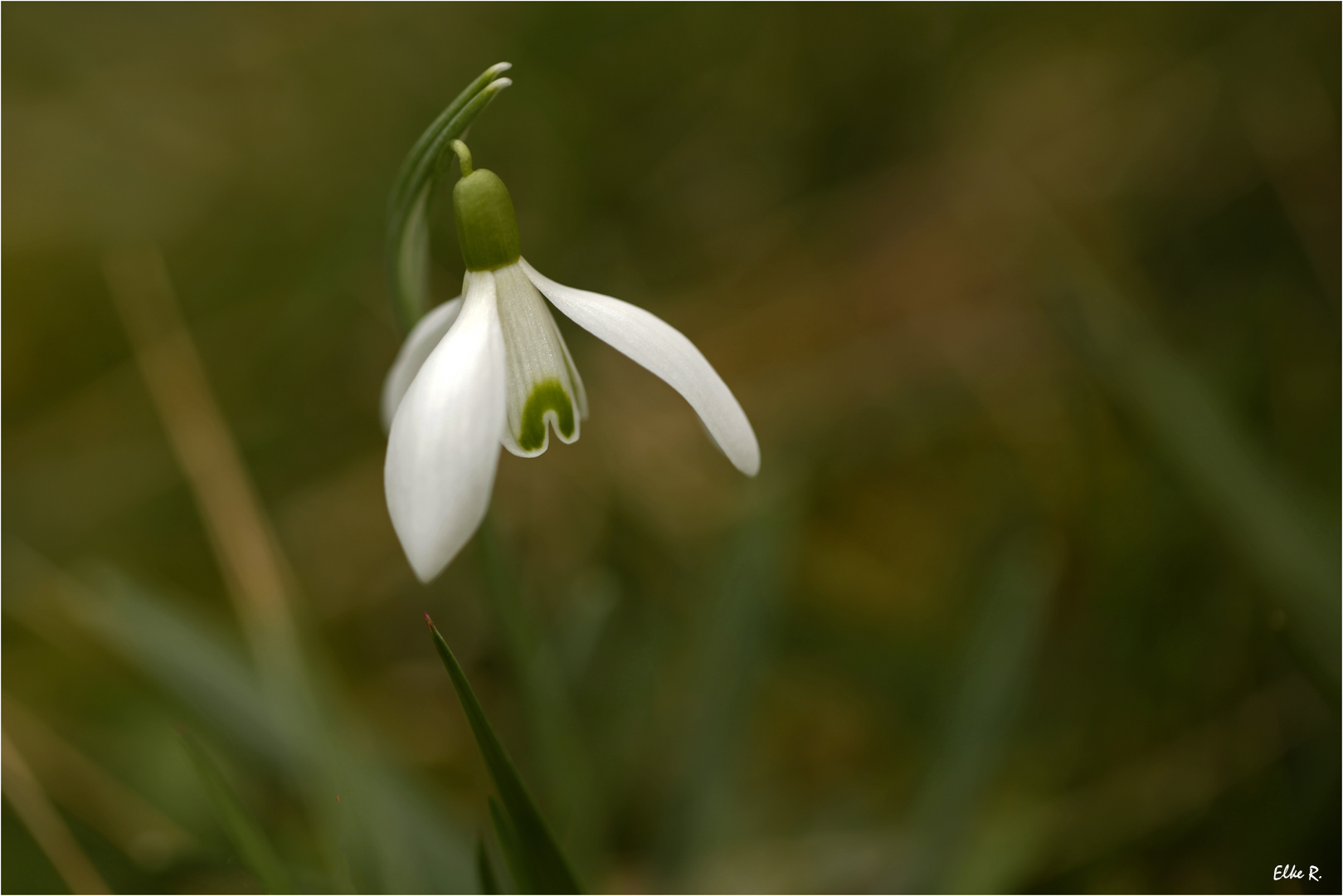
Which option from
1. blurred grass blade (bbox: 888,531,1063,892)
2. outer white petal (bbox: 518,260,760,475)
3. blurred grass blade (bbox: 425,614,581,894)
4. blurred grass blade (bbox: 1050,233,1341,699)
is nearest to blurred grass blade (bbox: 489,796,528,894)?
blurred grass blade (bbox: 425,614,581,894)

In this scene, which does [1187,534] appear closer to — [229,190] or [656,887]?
[656,887]

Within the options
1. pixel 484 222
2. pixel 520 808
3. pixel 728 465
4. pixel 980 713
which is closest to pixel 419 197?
pixel 484 222

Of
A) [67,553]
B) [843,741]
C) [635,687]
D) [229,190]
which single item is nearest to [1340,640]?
[843,741]

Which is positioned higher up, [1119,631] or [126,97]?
[126,97]

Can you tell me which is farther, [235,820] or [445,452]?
[235,820]

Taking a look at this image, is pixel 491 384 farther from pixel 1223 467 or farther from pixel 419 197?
pixel 1223 467

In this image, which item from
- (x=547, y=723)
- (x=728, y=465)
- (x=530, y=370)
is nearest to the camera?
(x=530, y=370)

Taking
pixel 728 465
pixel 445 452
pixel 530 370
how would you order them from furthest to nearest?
pixel 728 465 → pixel 530 370 → pixel 445 452

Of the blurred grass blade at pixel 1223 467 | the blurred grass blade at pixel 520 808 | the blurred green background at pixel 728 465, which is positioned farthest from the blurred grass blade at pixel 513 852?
the blurred grass blade at pixel 1223 467
